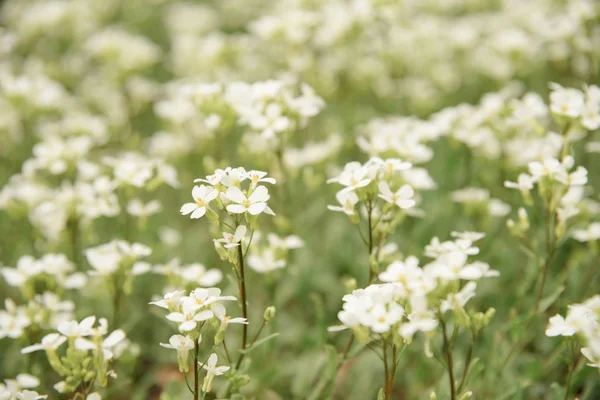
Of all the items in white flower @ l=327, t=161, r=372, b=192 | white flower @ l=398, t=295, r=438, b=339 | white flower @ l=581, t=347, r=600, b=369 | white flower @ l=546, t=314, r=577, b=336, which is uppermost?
white flower @ l=327, t=161, r=372, b=192

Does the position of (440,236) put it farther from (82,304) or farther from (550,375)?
(82,304)

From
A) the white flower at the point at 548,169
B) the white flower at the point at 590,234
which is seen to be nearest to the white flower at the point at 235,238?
the white flower at the point at 548,169

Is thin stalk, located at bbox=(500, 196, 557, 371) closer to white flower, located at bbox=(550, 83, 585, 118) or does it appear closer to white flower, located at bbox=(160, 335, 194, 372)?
white flower, located at bbox=(550, 83, 585, 118)

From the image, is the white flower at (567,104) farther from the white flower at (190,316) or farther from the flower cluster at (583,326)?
the white flower at (190,316)

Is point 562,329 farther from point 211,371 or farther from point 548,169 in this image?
point 211,371

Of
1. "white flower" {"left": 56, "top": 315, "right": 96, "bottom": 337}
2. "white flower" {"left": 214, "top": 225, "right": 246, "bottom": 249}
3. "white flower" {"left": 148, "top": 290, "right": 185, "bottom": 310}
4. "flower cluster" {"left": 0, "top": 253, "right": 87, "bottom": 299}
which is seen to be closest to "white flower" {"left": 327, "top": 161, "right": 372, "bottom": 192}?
"white flower" {"left": 214, "top": 225, "right": 246, "bottom": 249}

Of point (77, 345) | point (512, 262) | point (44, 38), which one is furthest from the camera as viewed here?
point (44, 38)

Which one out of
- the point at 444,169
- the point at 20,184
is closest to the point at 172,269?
the point at 20,184

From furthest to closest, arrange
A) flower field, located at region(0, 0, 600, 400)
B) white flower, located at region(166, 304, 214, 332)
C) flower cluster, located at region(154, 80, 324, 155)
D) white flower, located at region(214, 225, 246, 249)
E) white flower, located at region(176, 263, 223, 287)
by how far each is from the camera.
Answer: flower cluster, located at region(154, 80, 324, 155)
white flower, located at region(176, 263, 223, 287)
flower field, located at region(0, 0, 600, 400)
white flower, located at region(214, 225, 246, 249)
white flower, located at region(166, 304, 214, 332)
